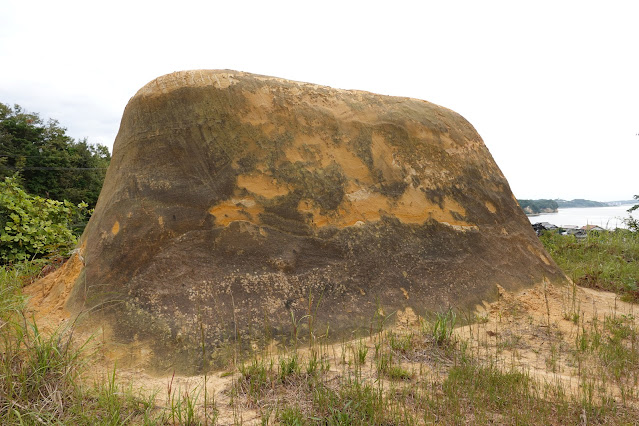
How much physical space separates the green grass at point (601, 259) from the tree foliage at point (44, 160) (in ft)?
53.3

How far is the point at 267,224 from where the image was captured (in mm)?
3467

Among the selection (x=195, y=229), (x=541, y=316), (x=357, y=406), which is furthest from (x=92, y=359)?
(x=541, y=316)

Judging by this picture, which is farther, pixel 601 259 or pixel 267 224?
pixel 601 259

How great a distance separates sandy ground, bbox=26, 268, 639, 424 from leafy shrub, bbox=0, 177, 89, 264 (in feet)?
5.09

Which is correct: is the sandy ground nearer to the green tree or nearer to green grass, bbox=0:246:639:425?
green grass, bbox=0:246:639:425

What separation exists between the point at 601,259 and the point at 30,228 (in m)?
7.38

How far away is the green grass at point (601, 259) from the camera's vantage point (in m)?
5.15

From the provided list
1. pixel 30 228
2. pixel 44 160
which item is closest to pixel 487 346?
pixel 30 228

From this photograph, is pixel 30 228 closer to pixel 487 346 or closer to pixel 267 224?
pixel 267 224

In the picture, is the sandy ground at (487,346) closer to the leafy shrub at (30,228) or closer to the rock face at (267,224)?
the rock face at (267,224)

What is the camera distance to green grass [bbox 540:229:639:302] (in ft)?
16.9

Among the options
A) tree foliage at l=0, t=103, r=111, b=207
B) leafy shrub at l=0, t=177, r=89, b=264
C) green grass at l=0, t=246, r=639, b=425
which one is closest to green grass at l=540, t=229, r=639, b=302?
green grass at l=0, t=246, r=639, b=425

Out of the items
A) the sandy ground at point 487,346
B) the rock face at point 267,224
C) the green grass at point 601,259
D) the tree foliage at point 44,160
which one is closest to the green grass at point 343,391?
the sandy ground at point 487,346

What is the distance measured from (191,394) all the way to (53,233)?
14.0 ft
